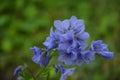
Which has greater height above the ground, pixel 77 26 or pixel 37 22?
pixel 37 22

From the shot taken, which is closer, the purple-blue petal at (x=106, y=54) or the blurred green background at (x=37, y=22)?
the purple-blue petal at (x=106, y=54)

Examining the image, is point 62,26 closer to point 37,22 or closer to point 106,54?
point 106,54

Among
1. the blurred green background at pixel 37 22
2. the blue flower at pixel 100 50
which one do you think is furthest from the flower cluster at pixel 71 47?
the blurred green background at pixel 37 22

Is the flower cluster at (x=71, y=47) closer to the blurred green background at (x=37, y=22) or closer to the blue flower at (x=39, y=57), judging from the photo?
the blue flower at (x=39, y=57)

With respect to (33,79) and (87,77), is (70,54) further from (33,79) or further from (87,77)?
(87,77)

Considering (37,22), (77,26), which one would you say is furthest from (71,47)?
(37,22)

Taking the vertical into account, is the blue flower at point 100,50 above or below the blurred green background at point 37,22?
below

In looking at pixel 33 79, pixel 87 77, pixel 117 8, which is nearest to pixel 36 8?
pixel 117 8
